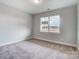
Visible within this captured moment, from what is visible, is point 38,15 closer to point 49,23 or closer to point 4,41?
point 49,23

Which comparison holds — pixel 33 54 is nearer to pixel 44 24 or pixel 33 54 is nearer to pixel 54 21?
pixel 54 21

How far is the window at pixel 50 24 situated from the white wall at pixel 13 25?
1455mm

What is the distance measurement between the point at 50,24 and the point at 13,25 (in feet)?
9.24

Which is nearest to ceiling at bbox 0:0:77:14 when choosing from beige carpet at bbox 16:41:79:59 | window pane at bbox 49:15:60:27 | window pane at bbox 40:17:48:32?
window pane at bbox 49:15:60:27

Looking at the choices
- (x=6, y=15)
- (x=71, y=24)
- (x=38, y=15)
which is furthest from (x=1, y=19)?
(x=71, y=24)

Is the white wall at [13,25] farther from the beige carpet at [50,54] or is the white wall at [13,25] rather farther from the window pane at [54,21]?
the window pane at [54,21]

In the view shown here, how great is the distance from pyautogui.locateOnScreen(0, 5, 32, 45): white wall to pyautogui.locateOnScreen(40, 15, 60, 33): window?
1.46 meters

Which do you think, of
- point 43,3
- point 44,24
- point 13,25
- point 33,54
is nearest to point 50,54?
point 33,54

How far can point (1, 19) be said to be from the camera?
370 centimetres

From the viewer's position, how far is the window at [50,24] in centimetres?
425

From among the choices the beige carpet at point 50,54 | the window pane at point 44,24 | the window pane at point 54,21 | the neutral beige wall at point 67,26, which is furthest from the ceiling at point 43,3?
the beige carpet at point 50,54

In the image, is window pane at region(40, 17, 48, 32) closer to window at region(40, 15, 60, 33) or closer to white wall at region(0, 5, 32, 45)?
window at region(40, 15, 60, 33)

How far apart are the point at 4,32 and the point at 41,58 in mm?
3021

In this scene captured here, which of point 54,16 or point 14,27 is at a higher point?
point 54,16
